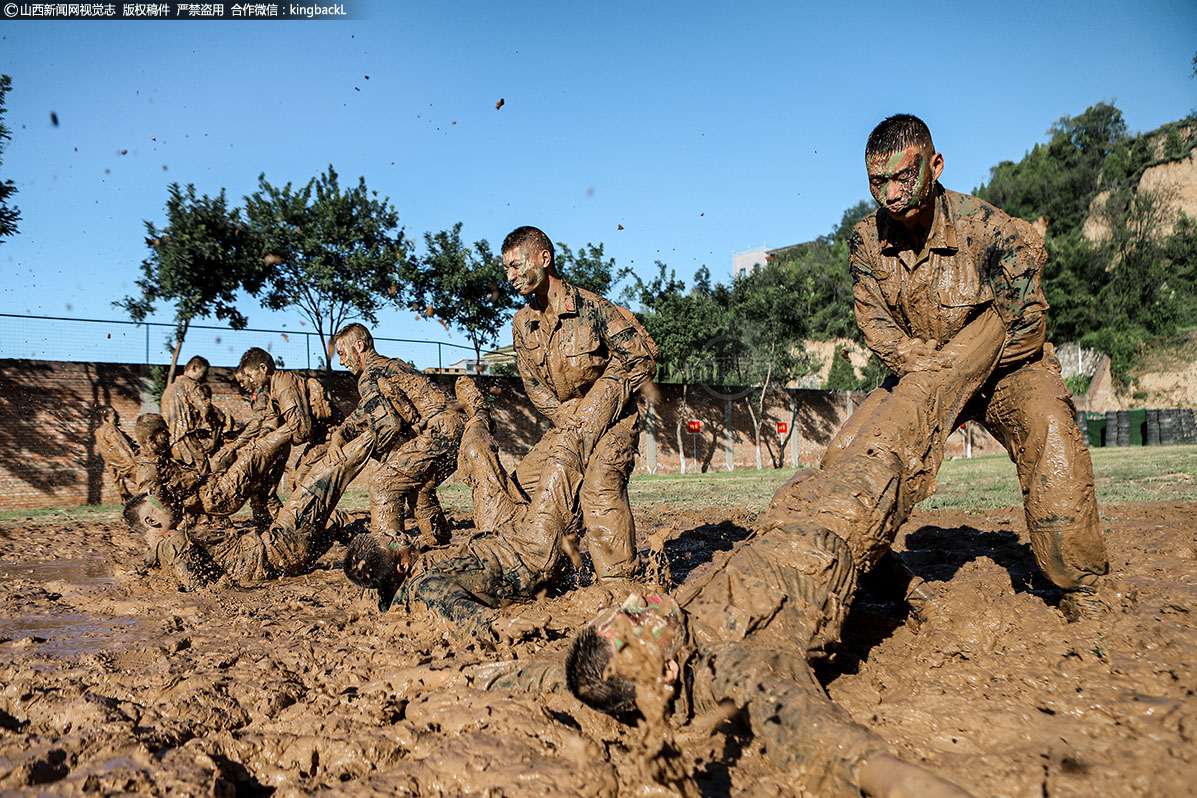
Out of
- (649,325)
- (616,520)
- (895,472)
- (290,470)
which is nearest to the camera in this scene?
(895,472)

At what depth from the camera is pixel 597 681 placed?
7.06ft

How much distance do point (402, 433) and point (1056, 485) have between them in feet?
17.1

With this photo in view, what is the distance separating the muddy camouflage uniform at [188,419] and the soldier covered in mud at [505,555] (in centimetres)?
525

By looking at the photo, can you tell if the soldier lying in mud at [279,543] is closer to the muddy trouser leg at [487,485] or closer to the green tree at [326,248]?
the muddy trouser leg at [487,485]

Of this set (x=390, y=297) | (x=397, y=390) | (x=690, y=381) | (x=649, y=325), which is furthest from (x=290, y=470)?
(x=690, y=381)

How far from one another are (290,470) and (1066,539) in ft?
51.2

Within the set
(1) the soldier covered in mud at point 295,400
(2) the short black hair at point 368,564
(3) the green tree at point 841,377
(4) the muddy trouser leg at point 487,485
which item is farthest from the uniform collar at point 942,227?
(3) the green tree at point 841,377

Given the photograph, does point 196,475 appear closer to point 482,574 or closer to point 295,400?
point 295,400

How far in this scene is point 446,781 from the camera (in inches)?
75.6

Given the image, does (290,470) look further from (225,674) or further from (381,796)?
(381,796)

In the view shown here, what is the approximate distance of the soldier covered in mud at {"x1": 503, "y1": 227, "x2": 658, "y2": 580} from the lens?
13.1ft

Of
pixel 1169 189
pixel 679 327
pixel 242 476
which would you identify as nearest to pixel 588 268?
pixel 679 327

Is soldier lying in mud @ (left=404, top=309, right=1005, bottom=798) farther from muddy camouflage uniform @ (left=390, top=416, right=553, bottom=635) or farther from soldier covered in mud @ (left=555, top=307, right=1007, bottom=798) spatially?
muddy camouflage uniform @ (left=390, top=416, right=553, bottom=635)

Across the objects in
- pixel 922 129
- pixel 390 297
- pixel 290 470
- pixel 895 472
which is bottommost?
pixel 290 470
